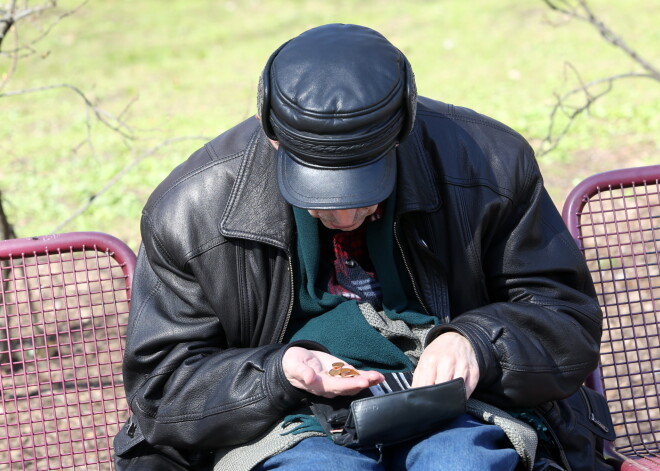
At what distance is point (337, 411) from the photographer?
7.52ft

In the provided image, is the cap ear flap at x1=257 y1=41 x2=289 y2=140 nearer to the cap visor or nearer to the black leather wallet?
the cap visor

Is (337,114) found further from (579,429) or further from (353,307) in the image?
(579,429)

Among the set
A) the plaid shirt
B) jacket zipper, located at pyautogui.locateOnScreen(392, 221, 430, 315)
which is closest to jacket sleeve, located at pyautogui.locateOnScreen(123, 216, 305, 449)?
the plaid shirt

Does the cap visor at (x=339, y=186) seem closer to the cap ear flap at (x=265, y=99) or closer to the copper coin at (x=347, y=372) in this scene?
the cap ear flap at (x=265, y=99)

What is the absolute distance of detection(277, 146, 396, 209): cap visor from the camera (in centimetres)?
210

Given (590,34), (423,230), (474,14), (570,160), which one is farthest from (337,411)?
(474,14)

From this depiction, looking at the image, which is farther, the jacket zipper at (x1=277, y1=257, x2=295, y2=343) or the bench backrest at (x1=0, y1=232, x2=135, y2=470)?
the bench backrest at (x1=0, y1=232, x2=135, y2=470)

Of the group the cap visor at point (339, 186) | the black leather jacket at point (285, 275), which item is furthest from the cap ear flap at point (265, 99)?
the black leather jacket at point (285, 275)

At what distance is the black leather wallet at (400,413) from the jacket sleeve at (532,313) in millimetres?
162

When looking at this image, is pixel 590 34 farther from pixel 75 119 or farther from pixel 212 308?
pixel 212 308

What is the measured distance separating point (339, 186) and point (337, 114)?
174 millimetres

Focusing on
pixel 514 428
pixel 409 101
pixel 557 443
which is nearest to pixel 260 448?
pixel 514 428

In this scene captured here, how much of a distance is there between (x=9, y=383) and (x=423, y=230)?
2.43 m

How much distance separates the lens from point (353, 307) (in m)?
2.44
